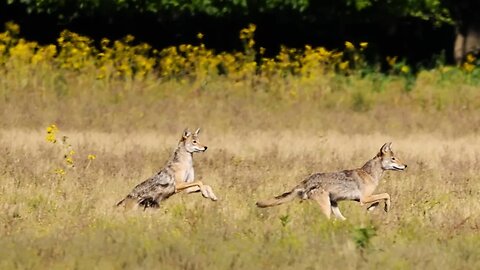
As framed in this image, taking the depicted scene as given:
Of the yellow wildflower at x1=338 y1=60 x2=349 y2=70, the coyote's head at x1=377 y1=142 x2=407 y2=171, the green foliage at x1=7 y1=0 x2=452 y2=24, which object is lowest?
the yellow wildflower at x1=338 y1=60 x2=349 y2=70

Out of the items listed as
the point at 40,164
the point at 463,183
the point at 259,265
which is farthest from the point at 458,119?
the point at 259,265

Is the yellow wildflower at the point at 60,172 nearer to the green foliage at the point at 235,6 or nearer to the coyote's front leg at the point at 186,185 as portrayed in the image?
the coyote's front leg at the point at 186,185

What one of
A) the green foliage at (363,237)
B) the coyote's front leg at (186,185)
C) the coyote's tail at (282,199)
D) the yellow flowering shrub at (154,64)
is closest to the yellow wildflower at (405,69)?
the yellow flowering shrub at (154,64)

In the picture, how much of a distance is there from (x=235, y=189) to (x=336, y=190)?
6.77 feet

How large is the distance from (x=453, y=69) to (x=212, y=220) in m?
14.4

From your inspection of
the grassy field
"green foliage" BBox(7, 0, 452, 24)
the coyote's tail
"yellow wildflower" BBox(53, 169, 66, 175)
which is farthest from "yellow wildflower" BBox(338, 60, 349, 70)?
the coyote's tail

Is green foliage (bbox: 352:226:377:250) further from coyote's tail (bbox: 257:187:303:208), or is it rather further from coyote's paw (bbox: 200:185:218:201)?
coyote's paw (bbox: 200:185:218:201)

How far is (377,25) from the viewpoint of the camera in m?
31.7

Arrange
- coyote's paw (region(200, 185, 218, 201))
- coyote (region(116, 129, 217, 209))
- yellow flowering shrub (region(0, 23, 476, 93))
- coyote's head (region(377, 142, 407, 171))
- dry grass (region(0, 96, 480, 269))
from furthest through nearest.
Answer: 1. yellow flowering shrub (region(0, 23, 476, 93))
2. coyote's head (region(377, 142, 407, 171))
3. coyote's paw (region(200, 185, 218, 201))
4. coyote (region(116, 129, 217, 209))
5. dry grass (region(0, 96, 480, 269))

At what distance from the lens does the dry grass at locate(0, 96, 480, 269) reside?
9.80 m

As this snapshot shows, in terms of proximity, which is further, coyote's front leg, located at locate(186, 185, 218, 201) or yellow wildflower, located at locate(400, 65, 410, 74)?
yellow wildflower, located at locate(400, 65, 410, 74)

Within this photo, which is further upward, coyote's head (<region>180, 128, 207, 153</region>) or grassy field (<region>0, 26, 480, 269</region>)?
coyote's head (<region>180, 128, 207, 153</region>)

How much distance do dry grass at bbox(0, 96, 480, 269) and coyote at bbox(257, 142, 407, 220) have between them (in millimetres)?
145

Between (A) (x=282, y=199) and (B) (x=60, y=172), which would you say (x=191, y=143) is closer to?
(B) (x=60, y=172)
